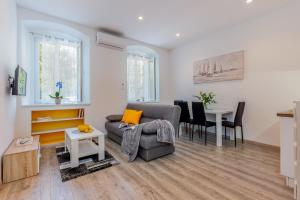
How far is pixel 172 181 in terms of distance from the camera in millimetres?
1927

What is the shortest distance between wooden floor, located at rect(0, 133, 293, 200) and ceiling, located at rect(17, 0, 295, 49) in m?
2.83

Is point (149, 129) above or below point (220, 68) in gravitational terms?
below

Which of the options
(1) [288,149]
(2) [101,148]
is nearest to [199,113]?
(1) [288,149]

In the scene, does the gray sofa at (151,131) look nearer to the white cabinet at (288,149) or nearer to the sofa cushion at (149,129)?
the sofa cushion at (149,129)

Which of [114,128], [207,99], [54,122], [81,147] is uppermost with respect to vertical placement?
[207,99]

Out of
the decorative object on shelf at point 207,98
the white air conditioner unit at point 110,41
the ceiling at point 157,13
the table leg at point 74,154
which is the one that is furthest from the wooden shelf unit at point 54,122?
the decorative object on shelf at point 207,98

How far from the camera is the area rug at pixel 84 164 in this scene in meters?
2.09

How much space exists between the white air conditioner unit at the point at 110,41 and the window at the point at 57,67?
0.65 metres

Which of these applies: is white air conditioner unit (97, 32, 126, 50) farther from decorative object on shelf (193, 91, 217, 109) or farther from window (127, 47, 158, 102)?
decorative object on shelf (193, 91, 217, 109)

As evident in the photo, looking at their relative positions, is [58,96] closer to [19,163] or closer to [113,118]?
[113,118]

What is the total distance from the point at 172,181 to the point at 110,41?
140 inches

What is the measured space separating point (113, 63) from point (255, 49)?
3469 millimetres

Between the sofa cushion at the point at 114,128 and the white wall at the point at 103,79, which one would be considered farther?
the white wall at the point at 103,79

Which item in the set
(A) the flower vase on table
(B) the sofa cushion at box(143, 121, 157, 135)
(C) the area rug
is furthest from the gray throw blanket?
(A) the flower vase on table
